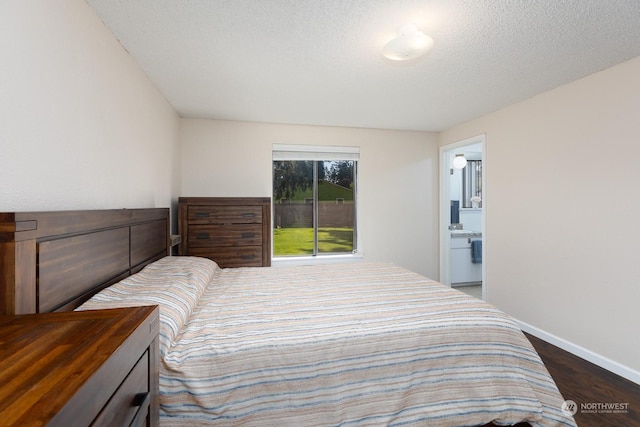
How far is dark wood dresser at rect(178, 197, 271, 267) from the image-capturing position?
3.00 metres

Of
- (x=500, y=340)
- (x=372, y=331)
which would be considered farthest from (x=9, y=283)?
(x=500, y=340)

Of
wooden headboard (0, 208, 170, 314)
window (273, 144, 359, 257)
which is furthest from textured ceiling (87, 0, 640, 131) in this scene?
wooden headboard (0, 208, 170, 314)

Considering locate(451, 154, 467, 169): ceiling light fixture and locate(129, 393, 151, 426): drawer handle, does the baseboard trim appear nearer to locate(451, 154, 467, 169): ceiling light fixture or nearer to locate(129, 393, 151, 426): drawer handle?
locate(451, 154, 467, 169): ceiling light fixture

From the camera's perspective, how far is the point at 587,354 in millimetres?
2324

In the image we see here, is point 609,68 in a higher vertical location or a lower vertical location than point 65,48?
higher

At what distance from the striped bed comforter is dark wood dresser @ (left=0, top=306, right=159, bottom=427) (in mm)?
301

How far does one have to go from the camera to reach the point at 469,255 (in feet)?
14.4

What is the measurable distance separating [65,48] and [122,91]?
0.59m

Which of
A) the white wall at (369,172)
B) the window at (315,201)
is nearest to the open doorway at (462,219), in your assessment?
the white wall at (369,172)

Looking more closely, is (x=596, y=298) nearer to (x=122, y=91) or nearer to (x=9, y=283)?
(x=9, y=283)

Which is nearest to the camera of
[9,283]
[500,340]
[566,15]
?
[9,283]

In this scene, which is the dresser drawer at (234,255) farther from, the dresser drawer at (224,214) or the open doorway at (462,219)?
the open doorway at (462,219)

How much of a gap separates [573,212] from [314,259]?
2.76 metres

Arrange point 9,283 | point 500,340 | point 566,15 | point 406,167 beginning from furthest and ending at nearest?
1. point 406,167
2. point 566,15
3. point 500,340
4. point 9,283
